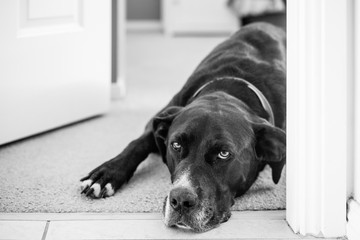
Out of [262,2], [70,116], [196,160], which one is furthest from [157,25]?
[196,160]

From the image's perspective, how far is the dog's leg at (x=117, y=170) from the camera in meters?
1.70

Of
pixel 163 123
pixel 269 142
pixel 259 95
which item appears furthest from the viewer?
pixel 259 95

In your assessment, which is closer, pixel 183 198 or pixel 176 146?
pixel 183 198

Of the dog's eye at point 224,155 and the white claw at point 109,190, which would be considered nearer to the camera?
the dog's eye at point 224,155

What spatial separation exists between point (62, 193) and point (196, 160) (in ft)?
1.31

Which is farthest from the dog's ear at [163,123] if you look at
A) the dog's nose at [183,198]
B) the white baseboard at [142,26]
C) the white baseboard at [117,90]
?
the white baseboard at [142,26]

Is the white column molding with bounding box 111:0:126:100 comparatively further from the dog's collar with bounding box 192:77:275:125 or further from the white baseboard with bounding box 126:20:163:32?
the white baseboard with bounding box 126:20:163:32

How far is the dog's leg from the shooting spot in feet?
5.56

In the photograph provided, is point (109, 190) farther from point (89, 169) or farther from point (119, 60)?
A: point (119, 60)

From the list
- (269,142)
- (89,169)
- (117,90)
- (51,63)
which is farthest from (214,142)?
(117,90)

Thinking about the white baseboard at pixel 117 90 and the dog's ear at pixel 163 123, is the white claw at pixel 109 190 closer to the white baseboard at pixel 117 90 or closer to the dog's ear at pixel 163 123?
the dog's ear at pixel 163 123

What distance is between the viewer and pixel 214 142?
1547mm

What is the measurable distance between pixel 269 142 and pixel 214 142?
18 centimetres

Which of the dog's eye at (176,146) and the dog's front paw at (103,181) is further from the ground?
the dog's eye at (176,146)
